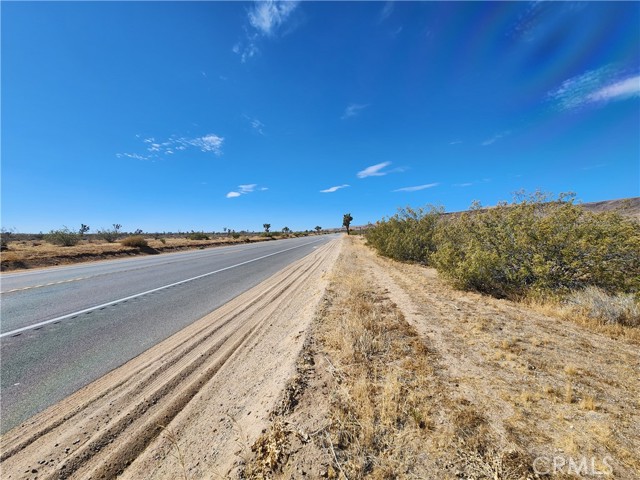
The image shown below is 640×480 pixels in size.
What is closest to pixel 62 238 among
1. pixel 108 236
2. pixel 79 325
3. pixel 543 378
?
pixel 108 236

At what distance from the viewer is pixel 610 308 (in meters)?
4.67

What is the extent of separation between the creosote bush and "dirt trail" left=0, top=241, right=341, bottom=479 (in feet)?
17.8

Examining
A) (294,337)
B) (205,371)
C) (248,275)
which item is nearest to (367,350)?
(294,337)

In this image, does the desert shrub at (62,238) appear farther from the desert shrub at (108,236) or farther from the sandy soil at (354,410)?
the sandy soil at (354,410)

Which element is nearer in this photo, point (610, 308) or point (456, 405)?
point (456, 405)

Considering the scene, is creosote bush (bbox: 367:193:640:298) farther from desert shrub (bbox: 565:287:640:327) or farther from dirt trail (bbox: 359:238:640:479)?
dirt trail (bbox: 359:238:640:479)

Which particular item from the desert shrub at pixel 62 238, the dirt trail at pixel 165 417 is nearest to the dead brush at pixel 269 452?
the dirt trail at pixel 165 417

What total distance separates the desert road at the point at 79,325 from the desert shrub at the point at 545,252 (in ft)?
23.0

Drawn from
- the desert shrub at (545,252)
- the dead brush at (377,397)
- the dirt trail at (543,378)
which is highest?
the desert shrub at (545,252)

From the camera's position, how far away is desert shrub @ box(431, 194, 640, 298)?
5316mm

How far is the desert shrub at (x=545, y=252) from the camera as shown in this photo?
5.32 metres

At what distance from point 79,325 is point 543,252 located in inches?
405

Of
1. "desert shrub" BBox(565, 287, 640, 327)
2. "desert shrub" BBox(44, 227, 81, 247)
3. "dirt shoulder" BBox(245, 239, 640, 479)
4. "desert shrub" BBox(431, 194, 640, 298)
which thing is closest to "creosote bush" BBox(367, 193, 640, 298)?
"desert shrub" BBox(431, 194, 640, 298)

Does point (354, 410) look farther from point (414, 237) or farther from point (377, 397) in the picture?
point (414, 237)
